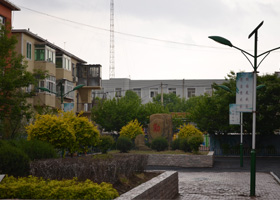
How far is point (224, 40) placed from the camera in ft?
58.6

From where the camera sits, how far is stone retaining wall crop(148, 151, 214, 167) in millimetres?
32062

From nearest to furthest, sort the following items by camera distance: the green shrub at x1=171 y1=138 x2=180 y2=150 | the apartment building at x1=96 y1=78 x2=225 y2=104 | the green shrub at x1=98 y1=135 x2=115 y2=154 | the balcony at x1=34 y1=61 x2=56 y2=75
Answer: the green shrub at x1=171 y1=138 x2=180 y2=150, the green shrub at x1=98 y1=135 x2=115 y2=154, the balcony at x1=34 y1=61 x2=56 y2=75, the apartment building at x1=96 y1=78 x2=225 y2=104

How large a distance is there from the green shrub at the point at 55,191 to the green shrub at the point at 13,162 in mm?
1845

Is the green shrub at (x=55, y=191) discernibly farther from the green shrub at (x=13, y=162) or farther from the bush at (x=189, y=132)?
the bush at (x=189, y=132)

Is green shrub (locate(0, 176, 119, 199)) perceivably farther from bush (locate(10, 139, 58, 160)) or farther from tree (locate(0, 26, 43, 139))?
tree (locate(0, 26, 43, 139))

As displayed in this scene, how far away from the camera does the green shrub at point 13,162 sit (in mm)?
12977

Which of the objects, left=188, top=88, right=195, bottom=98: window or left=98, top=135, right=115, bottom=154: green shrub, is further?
left=188, top=88, right=195, bottom=98: window

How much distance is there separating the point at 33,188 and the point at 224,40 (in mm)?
9592

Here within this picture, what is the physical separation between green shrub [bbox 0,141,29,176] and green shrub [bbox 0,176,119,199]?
1.84 m

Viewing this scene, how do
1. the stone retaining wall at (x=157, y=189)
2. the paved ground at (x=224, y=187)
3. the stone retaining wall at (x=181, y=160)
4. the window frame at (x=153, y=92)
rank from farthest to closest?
the window frame at (x=153, y=92) → the stone retaining wall at (x=181, y=160) → the paved ground at (x=224, y=187) → the stone retaining wall at (x=157, y=189)

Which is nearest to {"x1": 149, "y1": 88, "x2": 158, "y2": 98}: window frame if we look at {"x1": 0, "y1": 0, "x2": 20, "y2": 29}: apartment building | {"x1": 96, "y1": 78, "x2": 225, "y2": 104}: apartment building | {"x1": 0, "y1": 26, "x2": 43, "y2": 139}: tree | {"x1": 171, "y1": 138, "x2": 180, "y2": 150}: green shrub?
{"x1": 96, "y1": 78, "x2": 225, "y2": 104}: apartment building

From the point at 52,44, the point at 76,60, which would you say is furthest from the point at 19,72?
the point at 76,60

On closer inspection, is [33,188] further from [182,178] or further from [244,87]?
[182,178]

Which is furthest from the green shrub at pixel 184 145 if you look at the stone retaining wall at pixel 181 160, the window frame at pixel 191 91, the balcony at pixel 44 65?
the window frame at pixel 191 91
